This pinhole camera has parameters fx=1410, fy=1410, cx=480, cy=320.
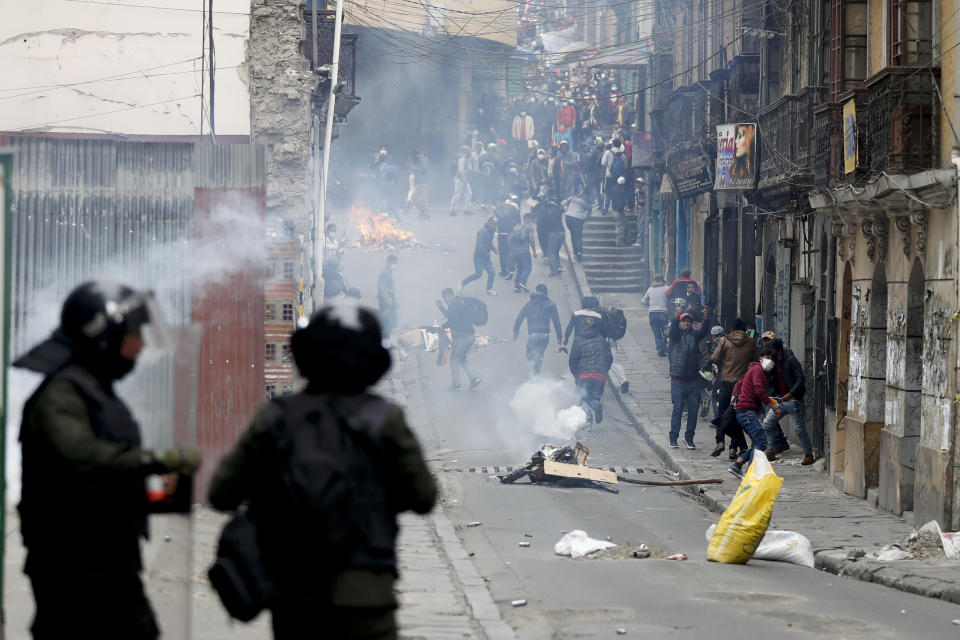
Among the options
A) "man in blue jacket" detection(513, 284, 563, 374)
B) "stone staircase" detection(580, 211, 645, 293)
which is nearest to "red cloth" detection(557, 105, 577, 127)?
"stone staircase" detection(580, 211, 645, 293)

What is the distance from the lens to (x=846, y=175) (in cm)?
1636

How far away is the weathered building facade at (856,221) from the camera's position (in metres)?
13.4

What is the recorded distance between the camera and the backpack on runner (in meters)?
35.4

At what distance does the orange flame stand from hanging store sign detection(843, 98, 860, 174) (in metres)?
19.7

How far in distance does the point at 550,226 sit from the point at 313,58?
325 inches

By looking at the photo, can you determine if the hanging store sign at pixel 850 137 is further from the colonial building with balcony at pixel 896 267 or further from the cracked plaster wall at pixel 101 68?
the cracked plaster wall at pixel 101 68

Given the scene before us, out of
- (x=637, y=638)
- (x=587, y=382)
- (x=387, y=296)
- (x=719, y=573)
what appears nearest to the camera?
(x=637, y=638)

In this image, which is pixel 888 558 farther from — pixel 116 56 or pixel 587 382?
pixel 116 56

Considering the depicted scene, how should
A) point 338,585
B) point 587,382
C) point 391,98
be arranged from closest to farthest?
point 338,585
point 587,382
point 391,98

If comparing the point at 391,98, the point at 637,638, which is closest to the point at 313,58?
the point at 637,638

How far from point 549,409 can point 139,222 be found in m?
10.0

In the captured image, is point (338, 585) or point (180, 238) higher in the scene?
point (180, 238)

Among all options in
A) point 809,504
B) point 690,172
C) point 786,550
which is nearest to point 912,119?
point 809,504

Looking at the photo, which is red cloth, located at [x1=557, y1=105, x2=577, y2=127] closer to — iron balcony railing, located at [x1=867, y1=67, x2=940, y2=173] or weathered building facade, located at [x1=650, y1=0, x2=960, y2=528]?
weathered building facade, located at [x1=650, y1=0, x2=960, y2=528]
